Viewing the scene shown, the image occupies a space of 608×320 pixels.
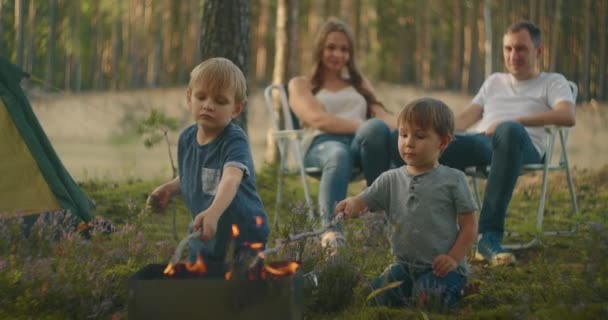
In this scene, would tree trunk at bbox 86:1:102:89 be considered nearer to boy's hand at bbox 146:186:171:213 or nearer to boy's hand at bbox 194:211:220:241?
boy's hand at bbox 146:186:171:213

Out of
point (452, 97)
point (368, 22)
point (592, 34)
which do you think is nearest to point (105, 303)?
point (592, 34)

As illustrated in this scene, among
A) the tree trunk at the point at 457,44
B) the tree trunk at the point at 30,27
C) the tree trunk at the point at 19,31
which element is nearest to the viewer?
the tree trunk at the point at 19,31

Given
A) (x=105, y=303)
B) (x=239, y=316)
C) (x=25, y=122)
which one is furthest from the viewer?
(x=25, y=122)

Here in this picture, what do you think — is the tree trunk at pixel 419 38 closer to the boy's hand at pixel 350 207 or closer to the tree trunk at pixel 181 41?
the tree trunk at pixel 181 41

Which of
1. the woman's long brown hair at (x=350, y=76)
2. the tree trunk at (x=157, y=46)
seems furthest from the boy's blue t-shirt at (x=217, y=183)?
the tree trunk at (x=157, y=46)

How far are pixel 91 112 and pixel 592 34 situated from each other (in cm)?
698

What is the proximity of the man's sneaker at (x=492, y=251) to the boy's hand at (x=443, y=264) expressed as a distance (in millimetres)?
1118

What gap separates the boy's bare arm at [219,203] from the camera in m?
2.19

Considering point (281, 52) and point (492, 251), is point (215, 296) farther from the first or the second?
point (281, 52)

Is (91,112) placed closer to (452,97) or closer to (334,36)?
(452,97)

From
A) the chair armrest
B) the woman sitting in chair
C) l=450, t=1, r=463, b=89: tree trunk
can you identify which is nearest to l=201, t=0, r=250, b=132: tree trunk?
the woman sitting in chair

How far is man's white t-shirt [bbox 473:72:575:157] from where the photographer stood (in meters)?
4.28

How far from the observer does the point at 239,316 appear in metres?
2.06

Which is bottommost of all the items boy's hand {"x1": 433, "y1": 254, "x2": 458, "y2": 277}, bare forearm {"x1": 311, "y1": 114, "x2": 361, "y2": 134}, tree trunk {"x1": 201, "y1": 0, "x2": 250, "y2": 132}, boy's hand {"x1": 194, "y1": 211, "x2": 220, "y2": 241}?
boy's hand {"x1": 433, "y1": 254, "x2": 458, "y2": 277}
